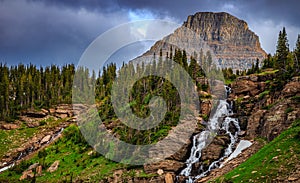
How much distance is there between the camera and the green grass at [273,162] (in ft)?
120

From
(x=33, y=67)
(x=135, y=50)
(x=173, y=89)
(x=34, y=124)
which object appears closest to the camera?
(x=135, y=50)

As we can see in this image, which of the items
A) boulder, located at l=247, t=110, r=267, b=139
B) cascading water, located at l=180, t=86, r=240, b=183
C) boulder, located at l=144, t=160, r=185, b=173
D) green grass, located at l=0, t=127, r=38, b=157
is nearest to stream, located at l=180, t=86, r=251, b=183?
cascading water, located at l=180, t=86, r=240, b=183

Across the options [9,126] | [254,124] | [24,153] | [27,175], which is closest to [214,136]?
[254,124]

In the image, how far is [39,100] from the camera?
411 ft

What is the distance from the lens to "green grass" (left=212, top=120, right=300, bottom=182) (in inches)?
1439

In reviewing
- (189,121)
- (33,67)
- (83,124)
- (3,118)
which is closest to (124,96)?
(83,124)

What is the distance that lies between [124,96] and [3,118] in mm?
41749

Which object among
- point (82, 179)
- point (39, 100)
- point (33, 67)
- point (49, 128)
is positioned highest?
point (33, 67)

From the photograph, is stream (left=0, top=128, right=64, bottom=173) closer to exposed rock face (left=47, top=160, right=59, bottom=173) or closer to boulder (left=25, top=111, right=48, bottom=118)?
exposed rock face (left=47, top=160, right=59, bottom=173)

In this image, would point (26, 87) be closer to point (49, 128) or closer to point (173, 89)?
point (49, 128)

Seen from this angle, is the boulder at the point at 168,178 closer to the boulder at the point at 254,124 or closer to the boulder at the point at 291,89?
the boulder at the point at 254,124

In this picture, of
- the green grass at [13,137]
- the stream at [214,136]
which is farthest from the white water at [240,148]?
the green grass at [13,137]

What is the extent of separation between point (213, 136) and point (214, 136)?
23cm

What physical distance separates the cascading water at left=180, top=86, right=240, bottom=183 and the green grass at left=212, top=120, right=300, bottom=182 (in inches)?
536
